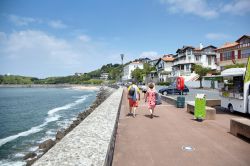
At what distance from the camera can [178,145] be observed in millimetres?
7820

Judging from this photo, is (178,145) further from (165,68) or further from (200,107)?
(165,68)

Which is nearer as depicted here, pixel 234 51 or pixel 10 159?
pixel 10 159

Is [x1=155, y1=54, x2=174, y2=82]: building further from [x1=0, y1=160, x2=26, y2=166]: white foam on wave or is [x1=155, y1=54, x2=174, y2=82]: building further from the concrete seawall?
the concrete seawall

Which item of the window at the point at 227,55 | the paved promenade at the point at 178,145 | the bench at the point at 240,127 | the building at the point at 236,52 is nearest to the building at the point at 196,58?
the window at the point at 227,55

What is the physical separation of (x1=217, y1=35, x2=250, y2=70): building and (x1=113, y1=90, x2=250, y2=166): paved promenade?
112ft

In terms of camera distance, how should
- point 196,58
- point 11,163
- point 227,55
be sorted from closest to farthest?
point 11,163, point 227,55, point 196,58

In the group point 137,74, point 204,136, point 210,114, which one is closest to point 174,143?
Answer: point 204,136

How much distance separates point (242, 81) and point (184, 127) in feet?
17.6

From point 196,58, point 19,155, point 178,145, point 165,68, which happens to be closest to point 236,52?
point 196,58

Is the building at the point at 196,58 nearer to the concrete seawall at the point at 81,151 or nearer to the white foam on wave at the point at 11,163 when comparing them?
the white foam on wave at the point at 11,163

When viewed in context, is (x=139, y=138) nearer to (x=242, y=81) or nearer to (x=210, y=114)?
(x=210, y=114)

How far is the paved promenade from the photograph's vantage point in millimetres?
6398

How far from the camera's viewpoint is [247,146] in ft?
25.5

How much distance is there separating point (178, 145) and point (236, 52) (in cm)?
3991
